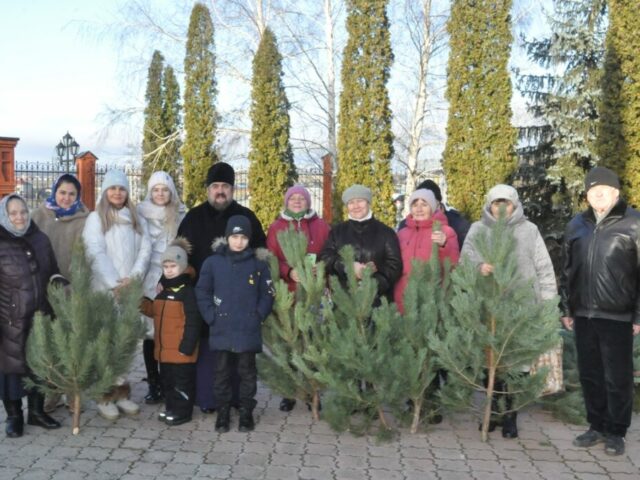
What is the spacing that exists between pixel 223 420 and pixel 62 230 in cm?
199

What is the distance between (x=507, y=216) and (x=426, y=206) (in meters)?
0.72

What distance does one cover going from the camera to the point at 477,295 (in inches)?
180

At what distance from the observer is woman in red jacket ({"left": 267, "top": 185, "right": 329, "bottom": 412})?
5543mm

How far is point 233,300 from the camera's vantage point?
15.9 feet

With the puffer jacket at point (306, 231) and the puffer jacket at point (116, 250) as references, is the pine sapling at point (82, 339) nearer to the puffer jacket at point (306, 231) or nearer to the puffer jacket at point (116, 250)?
the puffer jacket at point (116, 250)

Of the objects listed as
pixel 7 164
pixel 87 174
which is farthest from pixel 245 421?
pixel 7 164

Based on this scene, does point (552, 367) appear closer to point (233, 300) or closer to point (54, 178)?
point (233, 300)

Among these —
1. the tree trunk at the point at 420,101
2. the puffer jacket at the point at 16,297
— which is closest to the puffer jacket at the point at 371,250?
the puffer jacket at the point at 16,297

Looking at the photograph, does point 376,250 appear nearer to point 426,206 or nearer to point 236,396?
point 426,206

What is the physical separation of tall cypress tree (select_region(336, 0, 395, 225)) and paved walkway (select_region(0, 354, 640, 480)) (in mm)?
11094

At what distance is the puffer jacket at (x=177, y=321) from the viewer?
4.98 m

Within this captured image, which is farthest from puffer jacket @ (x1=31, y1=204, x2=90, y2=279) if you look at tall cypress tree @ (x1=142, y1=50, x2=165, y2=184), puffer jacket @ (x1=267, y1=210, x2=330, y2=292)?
tall cypress tree @ (x1=142, y1=50, x2=165, y2=184)

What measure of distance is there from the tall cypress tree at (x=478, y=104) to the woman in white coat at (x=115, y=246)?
10154mm

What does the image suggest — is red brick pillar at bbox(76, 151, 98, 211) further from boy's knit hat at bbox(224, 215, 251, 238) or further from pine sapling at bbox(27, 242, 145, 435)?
boy's knit hat at bbox(224, 215, 251, 238)
